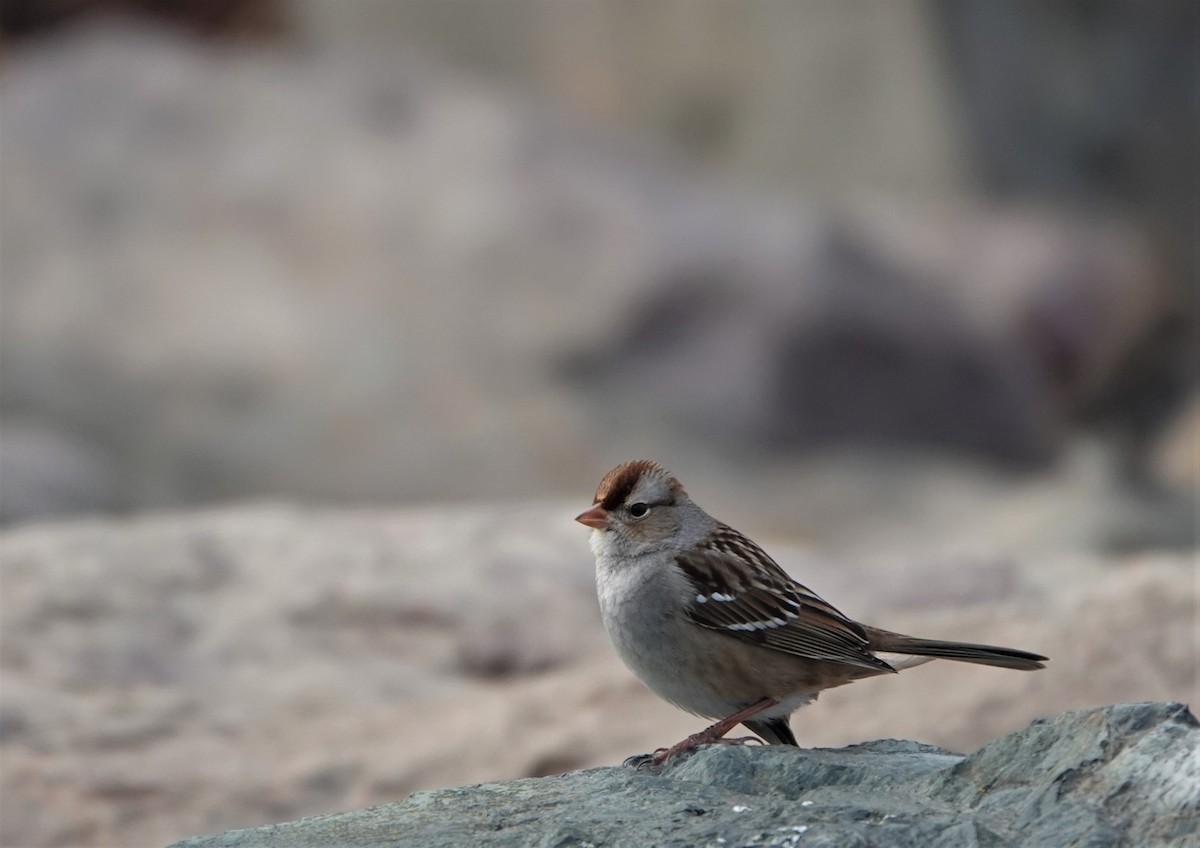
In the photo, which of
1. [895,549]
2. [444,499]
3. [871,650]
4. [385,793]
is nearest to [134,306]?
[444,499]

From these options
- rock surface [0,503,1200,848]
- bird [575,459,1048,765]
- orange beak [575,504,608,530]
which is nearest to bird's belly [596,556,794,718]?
bird [575,459,1048,765]

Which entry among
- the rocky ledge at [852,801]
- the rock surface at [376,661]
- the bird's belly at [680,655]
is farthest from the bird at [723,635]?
the rock surface at [376,661]

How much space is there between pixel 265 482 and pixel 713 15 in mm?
15694

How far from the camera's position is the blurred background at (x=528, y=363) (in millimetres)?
7375

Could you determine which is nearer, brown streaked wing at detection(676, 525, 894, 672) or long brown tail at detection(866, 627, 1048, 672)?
long brown tail at detection(866, 627, 1048, 672)

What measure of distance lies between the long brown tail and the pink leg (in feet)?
1.38

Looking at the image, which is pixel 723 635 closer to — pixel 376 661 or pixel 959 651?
pixel 959 651

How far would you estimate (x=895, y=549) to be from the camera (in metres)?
13.8

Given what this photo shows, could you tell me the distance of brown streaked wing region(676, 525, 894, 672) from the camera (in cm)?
506

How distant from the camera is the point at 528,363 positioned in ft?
49.2

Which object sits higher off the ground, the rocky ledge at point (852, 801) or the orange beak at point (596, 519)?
the orange beak at point (596, 519)

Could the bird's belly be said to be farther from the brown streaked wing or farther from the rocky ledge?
the rocky ledge

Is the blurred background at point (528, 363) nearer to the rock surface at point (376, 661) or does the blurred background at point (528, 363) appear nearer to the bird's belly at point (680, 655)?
the rock surface at point (376, 661)

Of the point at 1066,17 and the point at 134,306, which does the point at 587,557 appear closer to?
the point at 134,306
